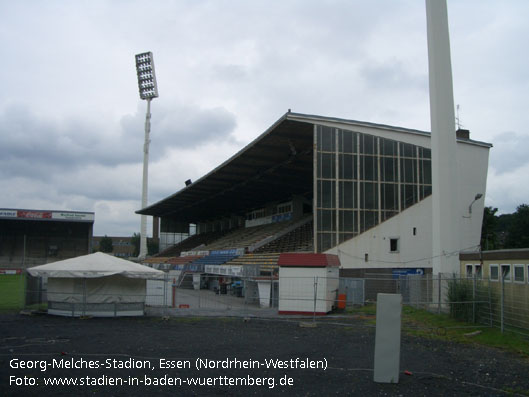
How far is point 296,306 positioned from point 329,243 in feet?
30.0

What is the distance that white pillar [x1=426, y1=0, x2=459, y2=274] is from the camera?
80.5 ft

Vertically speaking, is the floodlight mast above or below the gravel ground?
above

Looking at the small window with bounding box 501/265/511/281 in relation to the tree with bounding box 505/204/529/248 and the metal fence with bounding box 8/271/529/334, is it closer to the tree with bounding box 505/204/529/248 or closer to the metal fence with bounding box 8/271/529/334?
the metal fence with bounding box 8/271/529/334

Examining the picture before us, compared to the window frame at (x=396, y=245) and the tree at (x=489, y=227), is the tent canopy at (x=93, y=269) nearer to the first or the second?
the window frame at (x=396, y=245)

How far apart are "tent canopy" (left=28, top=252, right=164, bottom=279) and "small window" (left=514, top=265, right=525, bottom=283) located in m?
12.5

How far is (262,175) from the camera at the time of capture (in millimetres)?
42750

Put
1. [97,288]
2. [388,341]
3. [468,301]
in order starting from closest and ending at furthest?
1. [388,341]
2. [468,301]
3. [97,288]

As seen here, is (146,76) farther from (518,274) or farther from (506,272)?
(518,274)

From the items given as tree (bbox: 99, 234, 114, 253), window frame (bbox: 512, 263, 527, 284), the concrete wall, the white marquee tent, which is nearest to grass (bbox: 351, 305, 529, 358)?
window frame (bbox: 512, 263, 527, 284)

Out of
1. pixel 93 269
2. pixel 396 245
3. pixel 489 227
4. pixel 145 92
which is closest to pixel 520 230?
pixel 489 227

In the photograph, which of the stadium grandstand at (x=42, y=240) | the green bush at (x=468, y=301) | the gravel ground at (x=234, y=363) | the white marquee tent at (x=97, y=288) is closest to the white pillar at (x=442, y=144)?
the green bush at (x=468, y=301)

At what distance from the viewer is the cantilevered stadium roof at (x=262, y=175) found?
30953 mm

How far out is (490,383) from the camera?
891 centimetres

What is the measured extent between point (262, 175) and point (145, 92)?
39.0 metres
